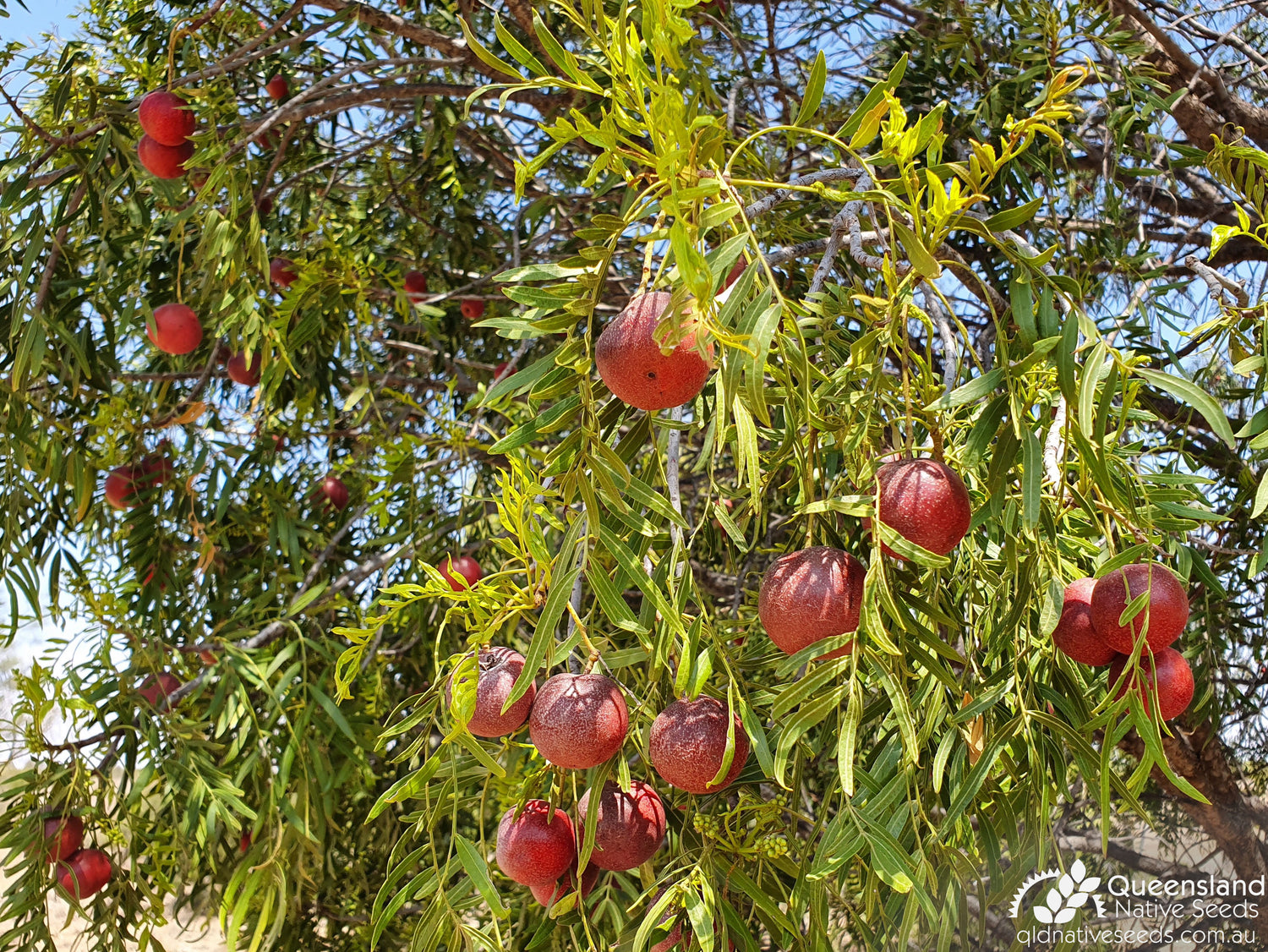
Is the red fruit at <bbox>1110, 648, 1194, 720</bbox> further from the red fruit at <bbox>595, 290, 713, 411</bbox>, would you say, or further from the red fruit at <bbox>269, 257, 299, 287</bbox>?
the red fruit at <bbox>269, 257, 299, 287</bbox>

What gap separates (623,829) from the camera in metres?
0.99

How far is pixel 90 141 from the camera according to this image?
84.4 inches

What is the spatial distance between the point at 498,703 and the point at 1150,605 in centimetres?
60

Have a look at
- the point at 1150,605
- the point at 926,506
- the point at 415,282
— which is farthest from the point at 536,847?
the point at 415,282

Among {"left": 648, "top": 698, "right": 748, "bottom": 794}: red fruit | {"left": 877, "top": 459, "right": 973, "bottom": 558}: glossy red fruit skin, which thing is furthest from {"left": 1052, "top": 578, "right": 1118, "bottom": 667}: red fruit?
{"left": 648, "top": 698, "right": 748, "bottom": 794}: red fruit

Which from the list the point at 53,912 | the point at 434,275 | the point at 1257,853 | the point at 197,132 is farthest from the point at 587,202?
the point at 53,912

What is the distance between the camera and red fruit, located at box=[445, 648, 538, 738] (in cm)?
97

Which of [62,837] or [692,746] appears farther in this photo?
[62,837]

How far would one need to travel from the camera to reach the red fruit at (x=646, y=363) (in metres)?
0.76

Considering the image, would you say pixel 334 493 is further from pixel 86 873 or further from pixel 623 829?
pixel 623 829

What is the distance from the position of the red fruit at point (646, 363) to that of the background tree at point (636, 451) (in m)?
0.03

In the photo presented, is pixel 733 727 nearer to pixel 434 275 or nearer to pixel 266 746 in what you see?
pixel 266 746

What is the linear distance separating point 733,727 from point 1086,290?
140 cm

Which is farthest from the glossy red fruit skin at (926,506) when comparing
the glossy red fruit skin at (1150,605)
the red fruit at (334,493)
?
the red fruit at (334,493)
